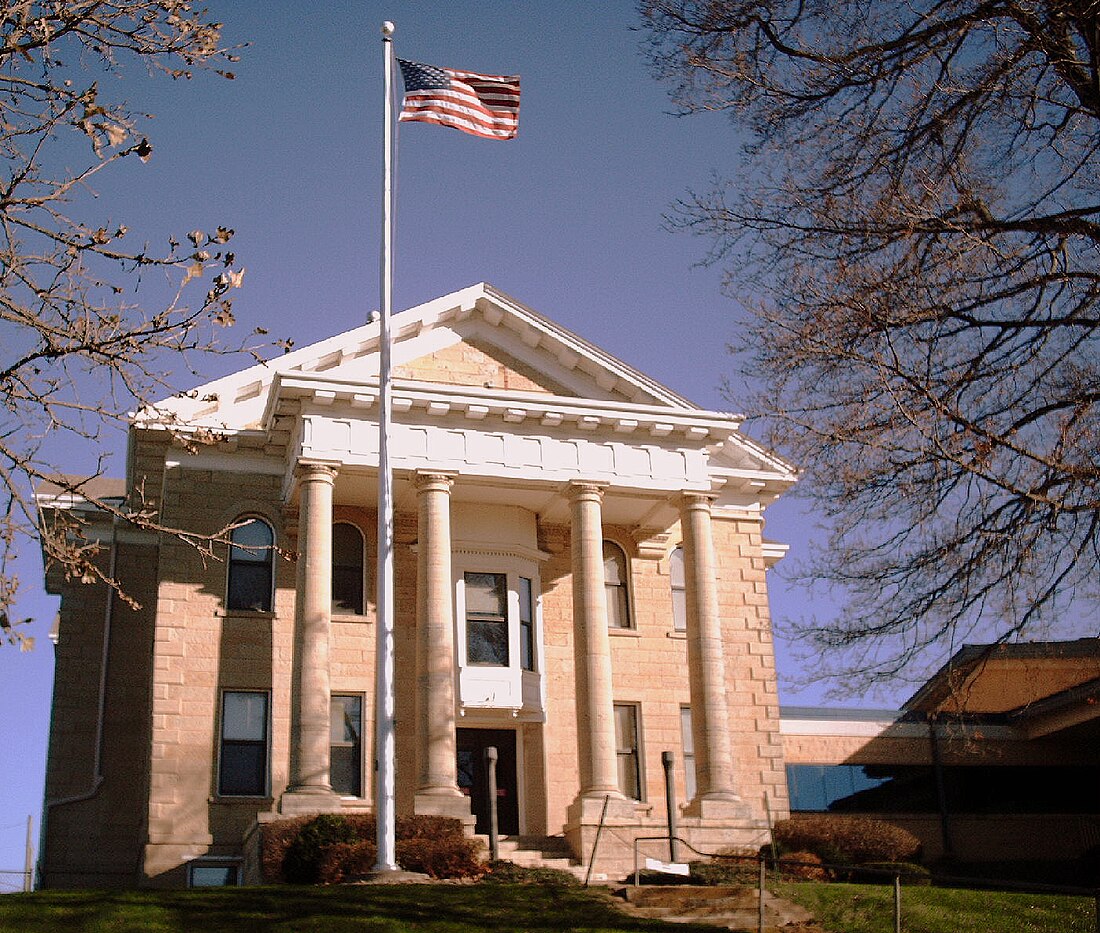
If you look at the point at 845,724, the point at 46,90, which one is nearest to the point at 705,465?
the point at 845,724

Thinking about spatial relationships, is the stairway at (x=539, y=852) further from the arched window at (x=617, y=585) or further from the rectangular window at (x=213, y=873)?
the arched window at (x=617, y=585)

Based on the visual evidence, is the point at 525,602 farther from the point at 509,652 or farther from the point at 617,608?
the point at 617,608

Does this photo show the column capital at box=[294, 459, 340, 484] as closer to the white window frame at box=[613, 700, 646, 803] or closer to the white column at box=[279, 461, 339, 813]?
the white column at box=[279, 461, 339, 813]

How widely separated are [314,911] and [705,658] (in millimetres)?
12007

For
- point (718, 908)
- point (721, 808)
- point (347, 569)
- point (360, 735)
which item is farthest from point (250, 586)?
point (718, 908)

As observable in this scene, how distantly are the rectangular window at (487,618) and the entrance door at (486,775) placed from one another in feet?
5.12

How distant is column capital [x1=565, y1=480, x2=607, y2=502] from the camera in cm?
2745

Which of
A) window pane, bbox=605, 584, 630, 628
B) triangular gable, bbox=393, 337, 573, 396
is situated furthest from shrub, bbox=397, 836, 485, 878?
triangular gable, bbox=393, 337, 573, 396

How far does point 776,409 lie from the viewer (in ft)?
47.8

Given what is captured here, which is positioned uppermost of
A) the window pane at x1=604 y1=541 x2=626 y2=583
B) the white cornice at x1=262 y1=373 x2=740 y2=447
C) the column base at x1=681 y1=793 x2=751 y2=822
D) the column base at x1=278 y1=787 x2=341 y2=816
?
the white cornice at x1=262 y1=373 x2=740 y2=447

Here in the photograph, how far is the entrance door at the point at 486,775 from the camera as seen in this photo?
2784 centimetres

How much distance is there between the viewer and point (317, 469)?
25.7 m

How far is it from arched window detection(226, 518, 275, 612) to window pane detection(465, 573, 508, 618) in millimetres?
3920

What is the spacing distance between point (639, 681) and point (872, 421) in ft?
53.1
